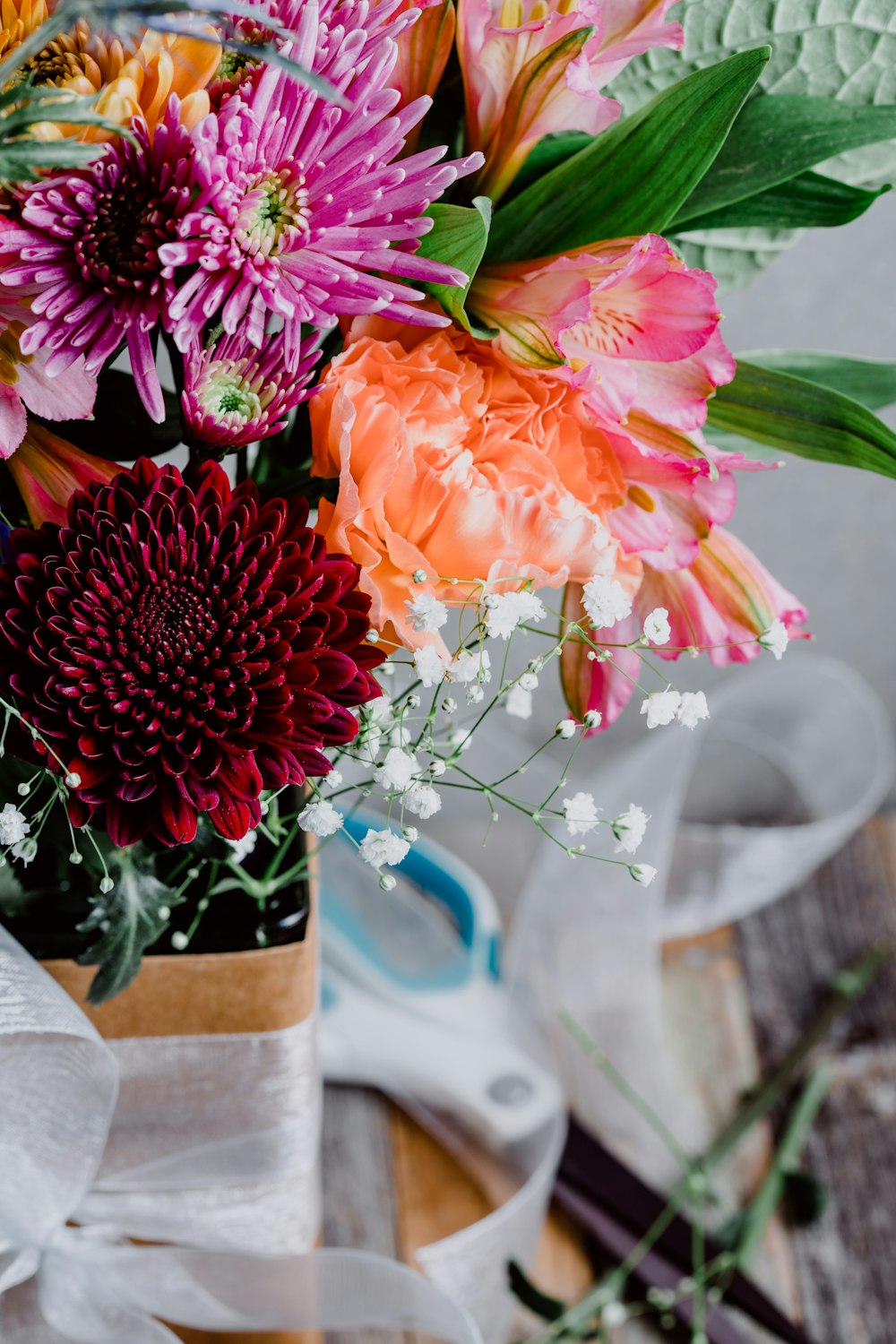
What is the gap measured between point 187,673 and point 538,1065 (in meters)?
0.40

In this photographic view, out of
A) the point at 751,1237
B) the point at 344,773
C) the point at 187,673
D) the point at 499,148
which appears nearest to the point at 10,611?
the point at 187,673

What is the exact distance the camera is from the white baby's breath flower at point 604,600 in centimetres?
27

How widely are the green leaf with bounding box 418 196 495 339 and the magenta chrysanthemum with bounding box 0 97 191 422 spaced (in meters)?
0.06

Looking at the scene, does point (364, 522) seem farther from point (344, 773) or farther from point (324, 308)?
point (344, 773)

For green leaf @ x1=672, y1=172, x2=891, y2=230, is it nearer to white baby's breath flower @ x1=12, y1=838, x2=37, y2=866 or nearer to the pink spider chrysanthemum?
the pink spider chrysanthemum

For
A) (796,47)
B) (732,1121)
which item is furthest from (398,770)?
(732,1121)

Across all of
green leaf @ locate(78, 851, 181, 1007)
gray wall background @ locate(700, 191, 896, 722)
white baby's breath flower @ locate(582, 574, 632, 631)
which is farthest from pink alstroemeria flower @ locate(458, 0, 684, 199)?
gray wall background @ locate(700, 191, 896, 722)

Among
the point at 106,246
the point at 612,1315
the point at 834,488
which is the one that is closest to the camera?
the point at 106,246

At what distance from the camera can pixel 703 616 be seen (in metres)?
0.30

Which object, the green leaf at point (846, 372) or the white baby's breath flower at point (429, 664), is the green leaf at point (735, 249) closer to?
the green leaf at point (846, 372)

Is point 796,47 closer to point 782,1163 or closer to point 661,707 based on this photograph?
point 661,707

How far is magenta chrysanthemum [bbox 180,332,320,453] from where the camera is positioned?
0.24m

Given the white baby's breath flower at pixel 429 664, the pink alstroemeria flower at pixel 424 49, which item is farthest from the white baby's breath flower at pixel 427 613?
the pink alstroemeria flower at pixel 424 49

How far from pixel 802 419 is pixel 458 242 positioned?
107 millimetres
